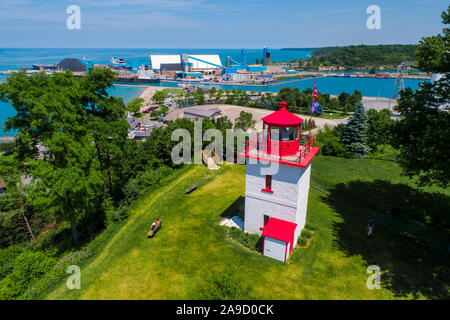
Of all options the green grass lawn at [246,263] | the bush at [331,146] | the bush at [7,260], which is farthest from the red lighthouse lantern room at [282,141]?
→ the bush at [331,146]

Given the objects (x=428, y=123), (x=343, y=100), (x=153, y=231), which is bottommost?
(x=153, y=231)

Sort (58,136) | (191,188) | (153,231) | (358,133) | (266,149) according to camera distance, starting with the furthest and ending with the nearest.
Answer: (358,133) → (191,188) → (153,231) → (58,136) → (266,149)

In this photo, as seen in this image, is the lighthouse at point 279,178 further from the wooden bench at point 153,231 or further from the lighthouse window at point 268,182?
the wooden bench at point 153,231

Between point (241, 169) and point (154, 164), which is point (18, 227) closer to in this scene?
point (154, 164)

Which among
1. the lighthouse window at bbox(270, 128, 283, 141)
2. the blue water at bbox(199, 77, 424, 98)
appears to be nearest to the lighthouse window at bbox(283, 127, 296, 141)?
the lighthouse window at bbox(270, 128, 283, 141)

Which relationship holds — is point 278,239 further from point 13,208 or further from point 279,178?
point 13,208

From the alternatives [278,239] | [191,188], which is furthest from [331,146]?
[278,239]
